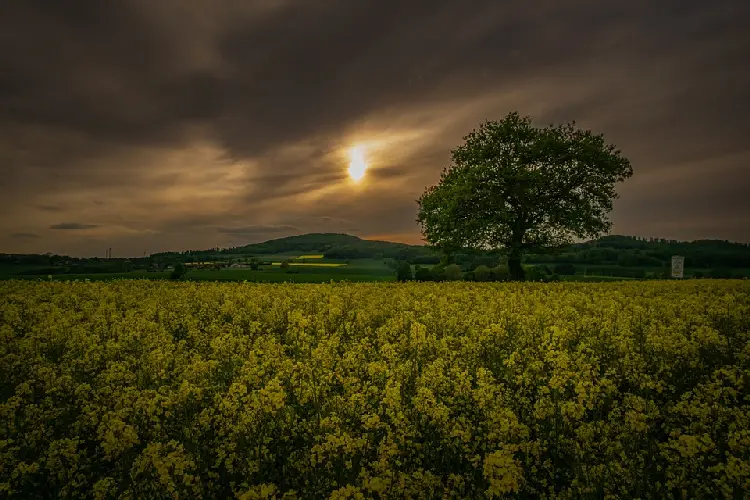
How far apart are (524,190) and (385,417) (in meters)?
31.0

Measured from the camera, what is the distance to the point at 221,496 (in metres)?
5.46

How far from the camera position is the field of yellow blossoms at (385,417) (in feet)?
16.1

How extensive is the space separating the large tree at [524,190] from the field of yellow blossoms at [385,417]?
23.8 meters

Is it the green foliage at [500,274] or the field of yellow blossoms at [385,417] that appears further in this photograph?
the green foliage at [500,274]

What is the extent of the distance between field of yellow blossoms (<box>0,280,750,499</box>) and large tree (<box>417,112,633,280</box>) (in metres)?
23.8

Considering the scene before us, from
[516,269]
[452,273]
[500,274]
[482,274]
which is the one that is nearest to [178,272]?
[452,273]

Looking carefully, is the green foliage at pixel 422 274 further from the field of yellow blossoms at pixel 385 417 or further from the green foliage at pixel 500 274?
the field of yellow blossoms at pixel 385 417

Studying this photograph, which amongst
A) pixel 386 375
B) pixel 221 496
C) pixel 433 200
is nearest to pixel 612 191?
pixel 433 200

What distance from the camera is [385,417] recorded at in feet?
21.2

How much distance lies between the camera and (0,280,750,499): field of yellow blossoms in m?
4.90

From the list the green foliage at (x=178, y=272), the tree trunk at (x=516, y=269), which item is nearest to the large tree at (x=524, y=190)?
the tree trunk at (x=516, y=269)

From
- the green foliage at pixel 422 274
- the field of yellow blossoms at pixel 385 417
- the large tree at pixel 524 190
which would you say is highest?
the large tree at pixel 524 190

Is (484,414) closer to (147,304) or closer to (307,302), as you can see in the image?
(307,302)

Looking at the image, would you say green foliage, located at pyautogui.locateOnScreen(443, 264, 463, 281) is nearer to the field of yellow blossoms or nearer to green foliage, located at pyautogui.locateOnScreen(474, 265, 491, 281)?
green foliage, located at pyautogui.locateOnScreen(474, 265, 491, 281)
